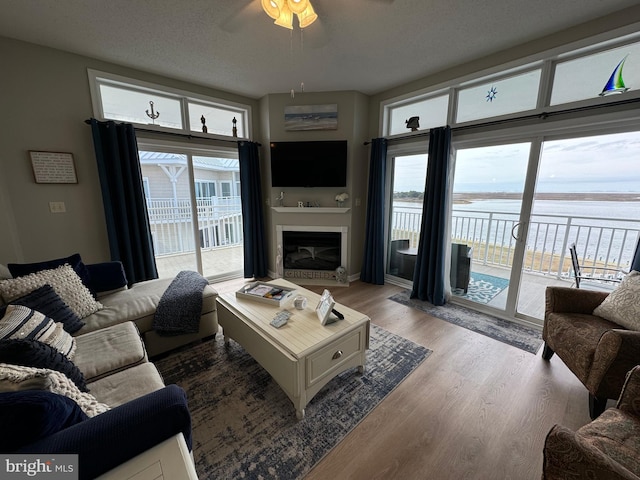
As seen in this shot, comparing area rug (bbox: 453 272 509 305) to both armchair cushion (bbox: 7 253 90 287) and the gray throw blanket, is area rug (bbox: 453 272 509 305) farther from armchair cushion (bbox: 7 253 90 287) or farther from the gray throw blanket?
armchair cushion (bbox: 7 253 90 287)

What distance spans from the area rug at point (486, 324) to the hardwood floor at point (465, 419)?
0.16 metres

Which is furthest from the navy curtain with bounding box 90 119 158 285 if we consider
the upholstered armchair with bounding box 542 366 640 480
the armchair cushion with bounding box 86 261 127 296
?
the upholstered armchair with bounding box 542 366 640 480

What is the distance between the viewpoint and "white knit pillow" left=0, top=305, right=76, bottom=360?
1280mm

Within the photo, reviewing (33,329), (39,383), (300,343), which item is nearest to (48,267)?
(33,329)

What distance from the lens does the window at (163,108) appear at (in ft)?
9.23

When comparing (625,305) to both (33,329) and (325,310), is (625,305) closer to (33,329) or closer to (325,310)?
(325,310)

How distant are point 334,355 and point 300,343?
28 cm

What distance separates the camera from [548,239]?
137 inches

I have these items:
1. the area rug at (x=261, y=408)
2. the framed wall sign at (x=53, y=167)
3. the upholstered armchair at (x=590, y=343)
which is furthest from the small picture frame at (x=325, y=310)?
the framed wall sign at (x=53, y=167)

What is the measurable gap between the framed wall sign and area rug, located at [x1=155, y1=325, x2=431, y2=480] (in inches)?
84.5

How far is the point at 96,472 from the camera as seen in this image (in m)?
0.81

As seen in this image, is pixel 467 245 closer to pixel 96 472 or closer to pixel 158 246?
pixel 96 472

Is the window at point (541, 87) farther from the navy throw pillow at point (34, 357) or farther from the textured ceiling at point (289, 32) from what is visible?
the navy throw pillow at point (34, 357)

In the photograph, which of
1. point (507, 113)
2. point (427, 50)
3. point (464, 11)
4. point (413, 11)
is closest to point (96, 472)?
point (413, 11)
